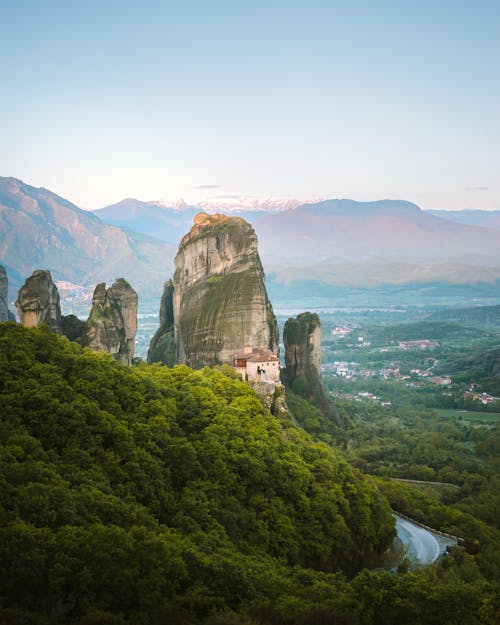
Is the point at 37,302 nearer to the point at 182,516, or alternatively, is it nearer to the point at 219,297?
the point at 219,297

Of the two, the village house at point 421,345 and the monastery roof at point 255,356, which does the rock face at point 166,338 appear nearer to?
the monastery roof at point 255,356

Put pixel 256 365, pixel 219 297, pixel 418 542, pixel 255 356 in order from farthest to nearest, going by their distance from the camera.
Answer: pixel 219 297
pixel 255 356
pixel 256 365
pixel 418 542

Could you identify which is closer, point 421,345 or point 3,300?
point 3,300

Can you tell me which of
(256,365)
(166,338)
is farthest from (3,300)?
(166,338)

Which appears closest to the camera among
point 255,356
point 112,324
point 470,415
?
point 112,324

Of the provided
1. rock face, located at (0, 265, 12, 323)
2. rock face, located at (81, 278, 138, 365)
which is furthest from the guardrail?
rock face, located at (0, 265, 12, 323)

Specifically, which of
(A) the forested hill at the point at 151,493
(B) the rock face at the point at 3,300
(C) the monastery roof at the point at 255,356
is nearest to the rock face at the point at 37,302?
(B) the rock face at the point at 3,300

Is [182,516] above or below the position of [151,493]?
below
